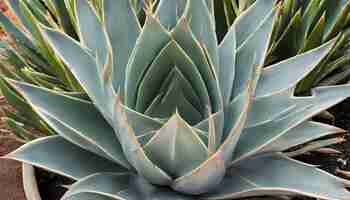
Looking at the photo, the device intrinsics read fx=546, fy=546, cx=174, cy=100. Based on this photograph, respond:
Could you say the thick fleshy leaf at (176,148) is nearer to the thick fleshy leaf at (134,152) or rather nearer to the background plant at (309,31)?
the thick fleshy leaf at (134,152)

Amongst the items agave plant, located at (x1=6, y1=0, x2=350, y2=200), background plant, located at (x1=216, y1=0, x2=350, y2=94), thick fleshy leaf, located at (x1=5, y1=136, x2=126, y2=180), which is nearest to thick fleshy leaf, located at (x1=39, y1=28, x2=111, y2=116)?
agave plant, located at (x1=6, y1=0, x2=350, y2=200)

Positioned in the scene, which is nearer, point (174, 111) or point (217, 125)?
point (217, 125)

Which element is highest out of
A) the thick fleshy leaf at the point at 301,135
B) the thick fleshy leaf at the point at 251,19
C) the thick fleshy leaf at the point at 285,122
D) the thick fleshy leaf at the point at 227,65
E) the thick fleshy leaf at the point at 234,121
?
the thick fleshy leaf at the point at 251,19

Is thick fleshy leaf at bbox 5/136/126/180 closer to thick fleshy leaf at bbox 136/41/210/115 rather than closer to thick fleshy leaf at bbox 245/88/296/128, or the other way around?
thick fleshy leaf at bbox 136/41/210/115

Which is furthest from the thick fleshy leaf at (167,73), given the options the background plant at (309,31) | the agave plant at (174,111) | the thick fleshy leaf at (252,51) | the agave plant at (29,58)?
the background plant at (309,31)

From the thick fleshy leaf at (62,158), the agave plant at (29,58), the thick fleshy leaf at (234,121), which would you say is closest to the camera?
the thick fleshy leaf at (234,121)

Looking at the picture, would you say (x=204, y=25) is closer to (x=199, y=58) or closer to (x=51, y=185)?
(x=199, y=58)

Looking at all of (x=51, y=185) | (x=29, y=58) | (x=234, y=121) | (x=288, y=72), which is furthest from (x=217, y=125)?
(x=29, y=58)
